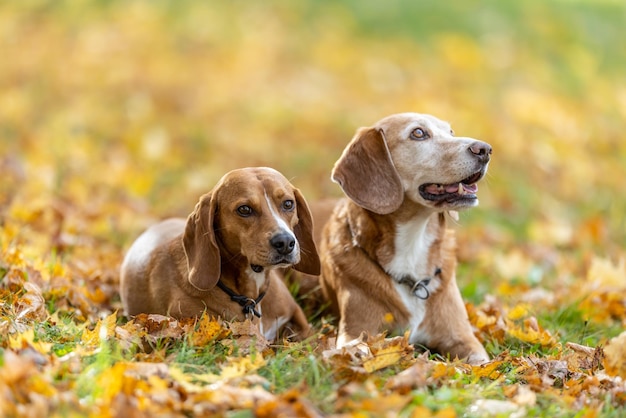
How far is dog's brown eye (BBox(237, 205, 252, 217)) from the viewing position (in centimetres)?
491

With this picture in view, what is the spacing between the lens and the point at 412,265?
5.48 meters

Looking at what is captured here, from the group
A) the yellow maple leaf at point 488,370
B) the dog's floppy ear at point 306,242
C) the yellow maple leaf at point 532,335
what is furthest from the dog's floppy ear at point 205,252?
the yellow maple leaf at point 532,335

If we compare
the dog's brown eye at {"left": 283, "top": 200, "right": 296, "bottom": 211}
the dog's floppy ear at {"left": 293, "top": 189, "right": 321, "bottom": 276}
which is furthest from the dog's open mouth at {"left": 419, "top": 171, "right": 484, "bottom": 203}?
the dog's brown eye at {"left": 283, "top": 200, "right": 296, "bottom": 211}

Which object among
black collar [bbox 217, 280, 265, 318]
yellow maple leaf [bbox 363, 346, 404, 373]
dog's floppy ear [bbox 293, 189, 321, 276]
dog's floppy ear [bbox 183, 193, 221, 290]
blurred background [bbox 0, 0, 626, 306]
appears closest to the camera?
yellow maple leaf [bbox 363, 346, 404, 373]

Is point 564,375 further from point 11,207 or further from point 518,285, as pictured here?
point 11,207

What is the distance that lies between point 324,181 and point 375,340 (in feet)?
18.8

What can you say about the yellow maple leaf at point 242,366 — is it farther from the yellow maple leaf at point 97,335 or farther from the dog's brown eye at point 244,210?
the dog's brown eye at point 244,210

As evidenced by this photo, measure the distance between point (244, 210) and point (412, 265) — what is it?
3.87 ft

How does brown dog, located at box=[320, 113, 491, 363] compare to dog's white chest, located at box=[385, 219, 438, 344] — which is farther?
dog's white chest, located at box=[385, 219, 438, 344]

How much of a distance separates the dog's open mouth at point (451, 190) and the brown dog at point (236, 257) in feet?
2.37

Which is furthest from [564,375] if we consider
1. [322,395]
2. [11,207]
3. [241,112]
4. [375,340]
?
[241,112]

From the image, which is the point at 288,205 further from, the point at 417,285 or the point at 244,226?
the point at 417,285

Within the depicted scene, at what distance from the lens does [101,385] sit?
377 cm

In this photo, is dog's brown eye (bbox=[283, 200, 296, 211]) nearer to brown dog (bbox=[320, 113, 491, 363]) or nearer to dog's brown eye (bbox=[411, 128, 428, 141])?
brown dog (bbox=[320, 113, 491, 363])
